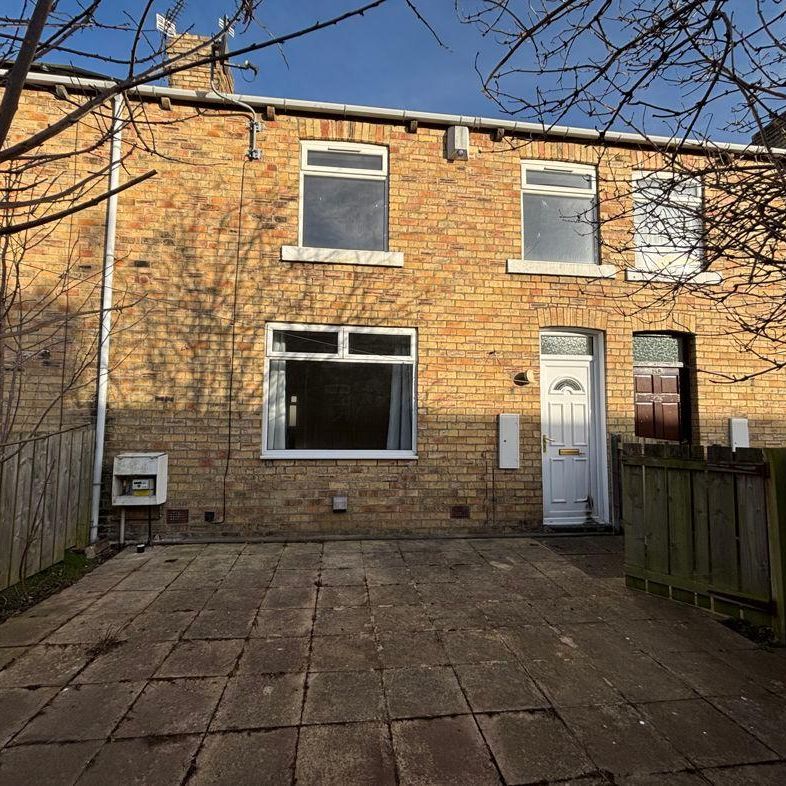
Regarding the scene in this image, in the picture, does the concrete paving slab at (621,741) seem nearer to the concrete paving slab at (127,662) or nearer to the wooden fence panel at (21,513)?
the concrete paving slab at (127,662)

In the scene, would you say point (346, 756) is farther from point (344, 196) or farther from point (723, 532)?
point (344, 196)

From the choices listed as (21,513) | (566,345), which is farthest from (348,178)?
(21,513)

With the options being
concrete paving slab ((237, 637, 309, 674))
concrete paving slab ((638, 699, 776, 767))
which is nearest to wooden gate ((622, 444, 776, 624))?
concrete paving slab ((638, 699, 776, 767))

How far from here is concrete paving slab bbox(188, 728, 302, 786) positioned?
200 centimetres

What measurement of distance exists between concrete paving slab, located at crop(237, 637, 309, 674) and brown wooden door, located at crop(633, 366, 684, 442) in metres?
5.51

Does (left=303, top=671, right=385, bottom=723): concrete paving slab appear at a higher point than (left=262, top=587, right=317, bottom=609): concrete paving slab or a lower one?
lower

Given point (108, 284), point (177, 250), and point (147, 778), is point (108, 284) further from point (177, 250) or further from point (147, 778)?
point (147, 778)

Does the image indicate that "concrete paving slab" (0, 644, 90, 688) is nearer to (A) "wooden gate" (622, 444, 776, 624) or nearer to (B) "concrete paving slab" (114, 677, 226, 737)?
(B) "concrete paving slab" (114, 677, 226, 737)

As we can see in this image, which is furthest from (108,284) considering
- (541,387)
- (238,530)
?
(541,387)

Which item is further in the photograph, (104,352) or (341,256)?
(341,256)

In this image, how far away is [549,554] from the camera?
17.1 feet

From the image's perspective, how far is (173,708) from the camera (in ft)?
8.10

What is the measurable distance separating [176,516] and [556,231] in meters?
6.30

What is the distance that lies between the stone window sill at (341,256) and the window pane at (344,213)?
9.6 inches
